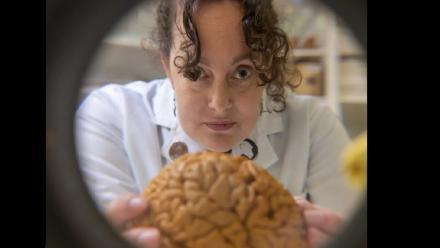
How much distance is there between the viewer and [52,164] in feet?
2.66

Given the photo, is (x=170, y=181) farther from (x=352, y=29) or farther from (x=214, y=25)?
(x=352, y=29)

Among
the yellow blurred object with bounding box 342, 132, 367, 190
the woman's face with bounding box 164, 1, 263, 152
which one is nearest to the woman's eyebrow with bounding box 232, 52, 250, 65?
the woman's face with bounding box 164, 1, 263, 152

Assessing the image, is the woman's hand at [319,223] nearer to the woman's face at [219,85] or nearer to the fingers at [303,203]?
the fingers at [303,203]

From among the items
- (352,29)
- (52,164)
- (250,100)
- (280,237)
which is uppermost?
(352,29)

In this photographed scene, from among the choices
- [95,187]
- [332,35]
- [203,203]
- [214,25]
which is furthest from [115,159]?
[332,35]

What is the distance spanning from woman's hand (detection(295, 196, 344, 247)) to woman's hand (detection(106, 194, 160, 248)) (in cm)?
27

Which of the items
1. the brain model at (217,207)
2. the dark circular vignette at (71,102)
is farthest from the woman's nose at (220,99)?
the dark circular vignette at (71,102)

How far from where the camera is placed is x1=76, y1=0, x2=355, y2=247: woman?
852mm

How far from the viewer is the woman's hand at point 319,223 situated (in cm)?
85

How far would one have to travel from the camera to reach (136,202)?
833 millimetres

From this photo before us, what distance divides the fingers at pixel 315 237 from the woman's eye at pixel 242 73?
30 cm

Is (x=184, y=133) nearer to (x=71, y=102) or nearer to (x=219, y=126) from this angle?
(x=219, y=126)

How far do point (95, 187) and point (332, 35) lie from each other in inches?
20.4

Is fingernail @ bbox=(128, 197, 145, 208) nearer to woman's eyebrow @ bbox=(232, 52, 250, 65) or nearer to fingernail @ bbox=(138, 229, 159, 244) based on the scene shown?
fingernail @ bbox=(138, 229, 159, 244)
